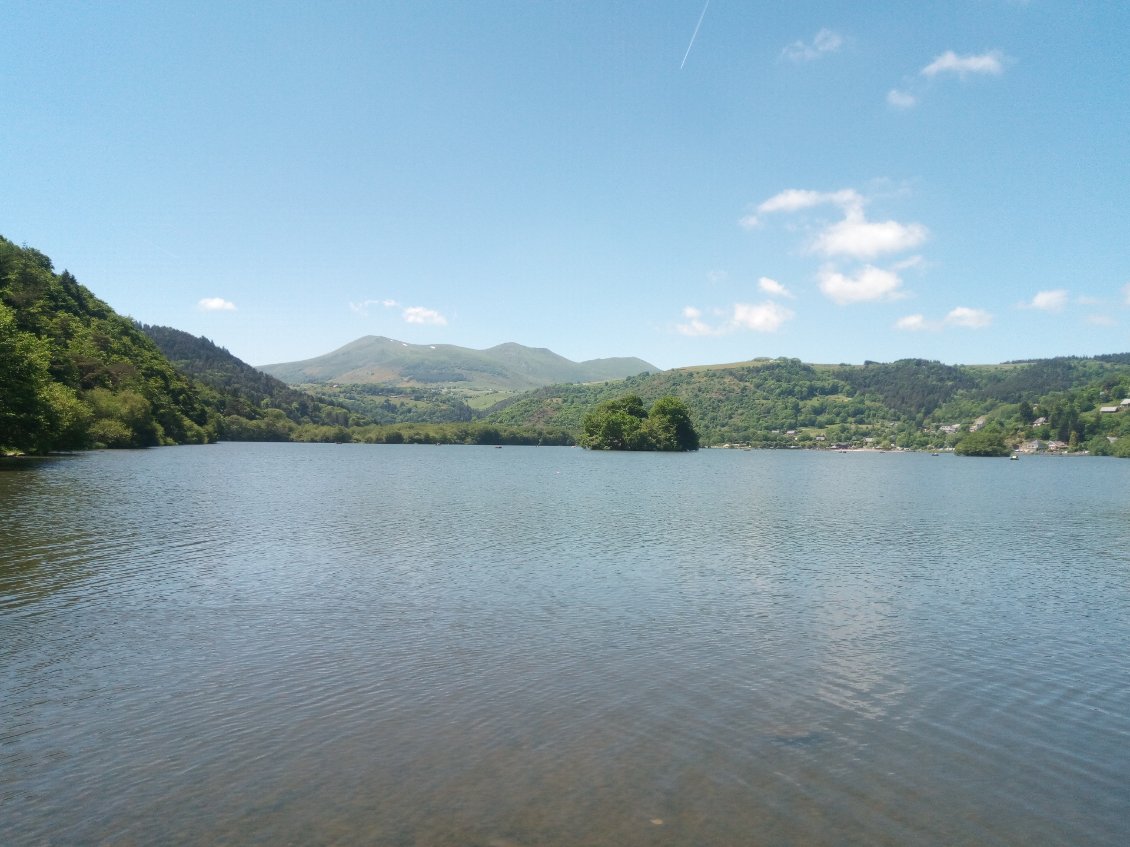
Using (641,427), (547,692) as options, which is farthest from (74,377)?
(641,427)

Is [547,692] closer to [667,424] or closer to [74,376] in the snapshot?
[74,376]

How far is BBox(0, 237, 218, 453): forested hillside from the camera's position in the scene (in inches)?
2657

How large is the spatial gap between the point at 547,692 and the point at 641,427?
163469mm

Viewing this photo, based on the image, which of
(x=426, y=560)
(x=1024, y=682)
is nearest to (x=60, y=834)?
(x=1024, y=682)

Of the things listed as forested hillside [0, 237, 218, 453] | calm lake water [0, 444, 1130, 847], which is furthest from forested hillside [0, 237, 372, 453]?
calm lake water [0, 444, 1130, 847]

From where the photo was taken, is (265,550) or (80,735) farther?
(265,550)

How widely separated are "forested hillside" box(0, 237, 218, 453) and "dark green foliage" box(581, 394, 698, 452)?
312 ft

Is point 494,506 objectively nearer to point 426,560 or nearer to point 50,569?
point 426,560

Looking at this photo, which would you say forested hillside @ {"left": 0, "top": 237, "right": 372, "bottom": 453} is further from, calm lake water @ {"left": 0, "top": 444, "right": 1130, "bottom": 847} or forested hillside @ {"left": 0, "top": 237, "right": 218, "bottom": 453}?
calm lake water @ {"left": 0, "top": 444, "right": 1130, "bottom": 847}

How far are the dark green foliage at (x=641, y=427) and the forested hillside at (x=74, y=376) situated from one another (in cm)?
9524

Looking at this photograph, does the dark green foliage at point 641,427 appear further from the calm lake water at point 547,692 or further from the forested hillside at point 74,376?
the calm lake water at point 547,692

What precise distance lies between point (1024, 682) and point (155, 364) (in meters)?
166

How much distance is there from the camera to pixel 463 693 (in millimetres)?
14320

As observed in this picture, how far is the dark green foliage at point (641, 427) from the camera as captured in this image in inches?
6954
